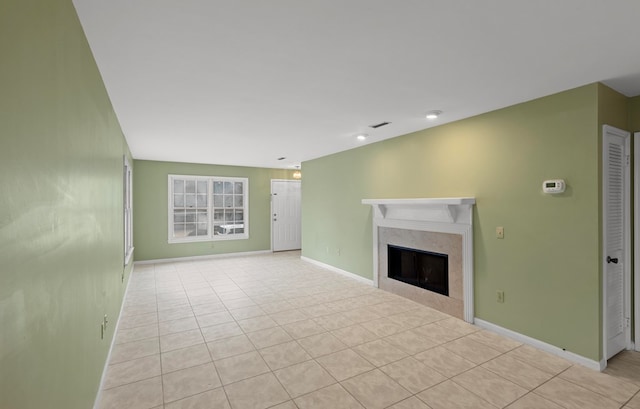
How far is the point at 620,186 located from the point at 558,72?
53.9 inches

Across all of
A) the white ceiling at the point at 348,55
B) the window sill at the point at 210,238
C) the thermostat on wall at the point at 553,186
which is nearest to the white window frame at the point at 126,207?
the white ceiling at the point at 348,55

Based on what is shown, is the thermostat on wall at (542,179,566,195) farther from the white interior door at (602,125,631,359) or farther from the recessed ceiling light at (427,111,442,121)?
the recessed ceiling light at (427,111,442,121)

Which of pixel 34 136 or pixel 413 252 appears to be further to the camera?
pixel 413 252

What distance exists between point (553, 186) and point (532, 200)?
9.9 inches

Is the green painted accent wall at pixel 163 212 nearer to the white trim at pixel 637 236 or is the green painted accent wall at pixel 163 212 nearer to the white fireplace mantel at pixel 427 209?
the white fireplace mantel at pixel 427 209

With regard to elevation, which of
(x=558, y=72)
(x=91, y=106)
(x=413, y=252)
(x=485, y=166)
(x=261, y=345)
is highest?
(x=558, y=72)

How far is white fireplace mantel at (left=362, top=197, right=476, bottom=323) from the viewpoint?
3.68 meters

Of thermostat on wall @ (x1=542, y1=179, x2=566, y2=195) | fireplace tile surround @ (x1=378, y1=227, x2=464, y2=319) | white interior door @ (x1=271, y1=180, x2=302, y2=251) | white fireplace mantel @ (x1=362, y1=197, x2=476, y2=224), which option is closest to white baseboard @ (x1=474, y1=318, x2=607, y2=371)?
fireplace tile surround @ (x1=378, y1=227, x2=464, y2=319)

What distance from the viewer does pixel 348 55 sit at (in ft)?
7.21

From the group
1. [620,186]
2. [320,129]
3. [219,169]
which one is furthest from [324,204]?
[620,186]

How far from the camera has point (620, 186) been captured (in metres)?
2.94

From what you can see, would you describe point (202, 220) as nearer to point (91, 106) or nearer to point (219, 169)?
point (219, 169)

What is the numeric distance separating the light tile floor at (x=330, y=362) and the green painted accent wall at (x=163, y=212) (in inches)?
116

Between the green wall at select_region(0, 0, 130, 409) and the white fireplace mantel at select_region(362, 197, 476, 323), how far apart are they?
3500 mm
